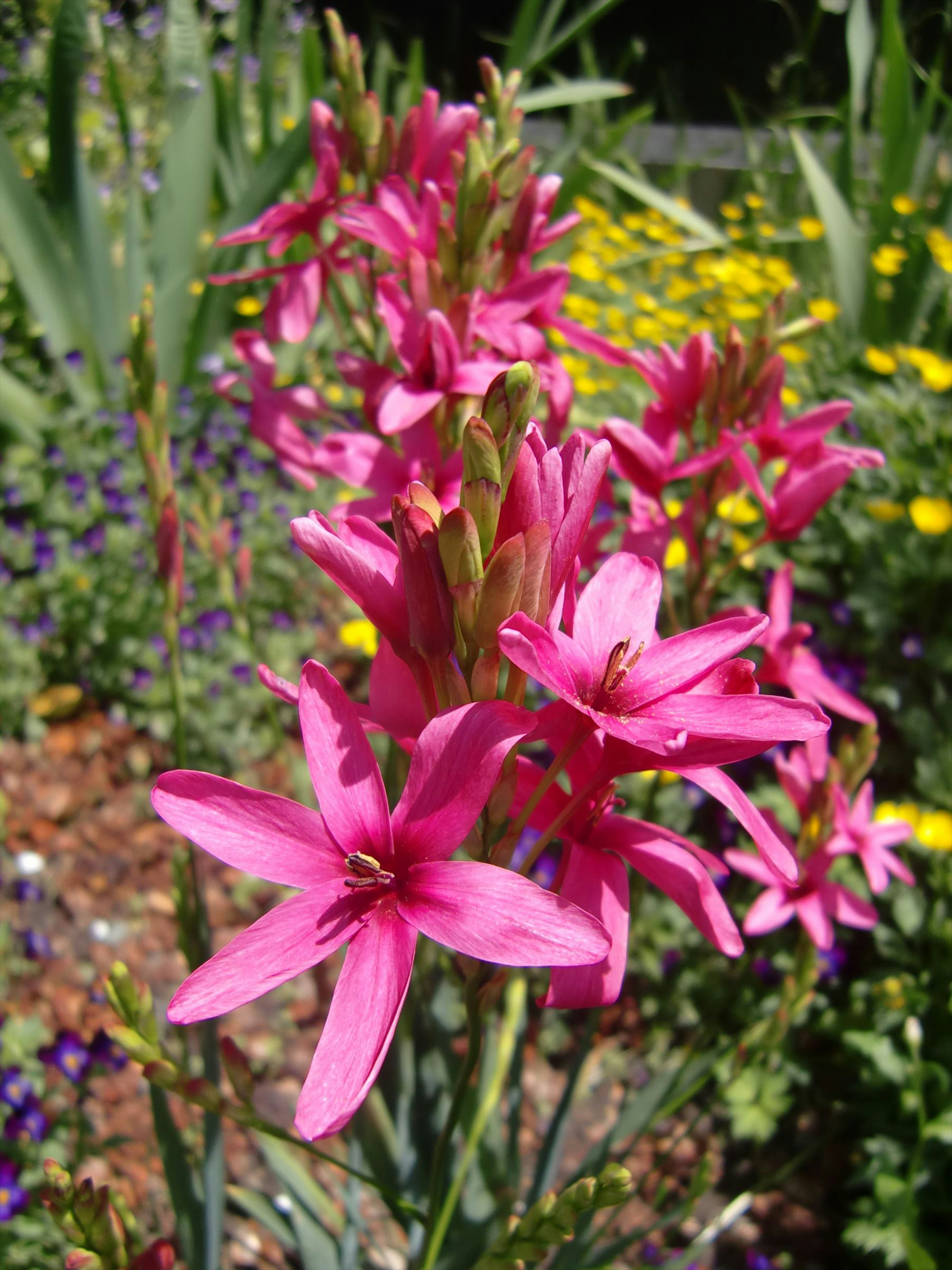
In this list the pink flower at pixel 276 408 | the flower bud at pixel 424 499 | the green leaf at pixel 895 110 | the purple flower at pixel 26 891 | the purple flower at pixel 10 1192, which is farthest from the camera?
the green leaf at pixel 895 110

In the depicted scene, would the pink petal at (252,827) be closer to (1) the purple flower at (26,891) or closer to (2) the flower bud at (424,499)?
(2) the flower bud at (424,499)


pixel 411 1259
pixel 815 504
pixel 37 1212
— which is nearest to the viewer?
pixel 815 504

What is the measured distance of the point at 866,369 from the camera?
3.17 meters

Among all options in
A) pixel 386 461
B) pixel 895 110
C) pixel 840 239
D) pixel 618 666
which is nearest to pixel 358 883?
pixel 618 666

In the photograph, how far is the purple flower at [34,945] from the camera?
187 cm

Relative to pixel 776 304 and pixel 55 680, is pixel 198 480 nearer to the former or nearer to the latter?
pixel 776 304

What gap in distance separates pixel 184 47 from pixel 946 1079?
363cm

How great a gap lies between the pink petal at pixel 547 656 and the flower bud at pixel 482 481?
0.26ft

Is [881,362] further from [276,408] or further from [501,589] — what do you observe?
[501,589]

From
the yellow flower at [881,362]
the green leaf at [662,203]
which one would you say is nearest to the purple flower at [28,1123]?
the yellow flower at [881,362]

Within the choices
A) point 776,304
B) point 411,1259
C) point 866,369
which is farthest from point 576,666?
point 866,369

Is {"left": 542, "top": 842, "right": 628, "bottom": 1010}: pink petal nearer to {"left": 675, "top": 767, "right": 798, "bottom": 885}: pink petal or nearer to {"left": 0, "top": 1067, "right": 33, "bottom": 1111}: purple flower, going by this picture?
{"left": 675, "top": 767, "right": 798, "bottom": 885}: pink petal

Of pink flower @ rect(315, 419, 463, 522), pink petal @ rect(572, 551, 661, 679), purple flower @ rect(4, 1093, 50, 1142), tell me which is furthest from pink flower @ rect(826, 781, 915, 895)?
purple flower @ rect(4, 1093, 50, 1142)

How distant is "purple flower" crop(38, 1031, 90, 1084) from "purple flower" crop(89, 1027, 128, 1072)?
0.02 meters
